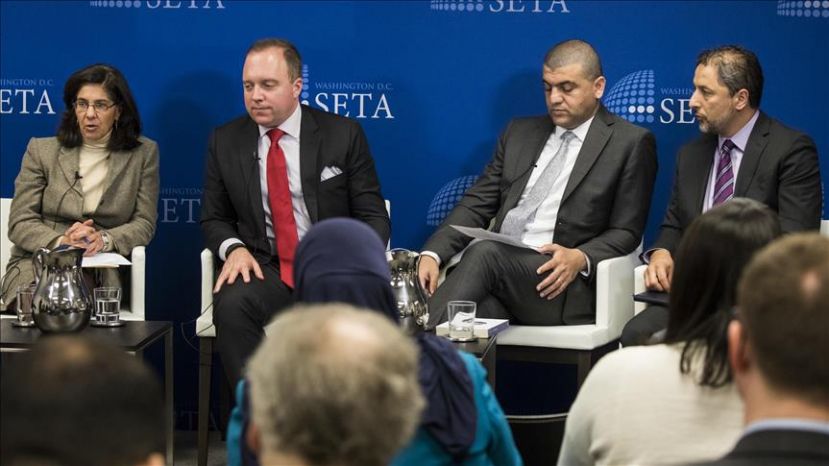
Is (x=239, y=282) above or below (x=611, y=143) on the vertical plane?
below

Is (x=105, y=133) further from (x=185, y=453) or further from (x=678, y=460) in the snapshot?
(x=678, y=460)

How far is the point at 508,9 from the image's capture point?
5.44 m

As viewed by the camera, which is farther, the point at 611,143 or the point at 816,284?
the point at 611,143

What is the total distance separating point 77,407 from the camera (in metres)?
1.34

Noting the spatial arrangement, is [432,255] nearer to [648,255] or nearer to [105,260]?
[648,255]

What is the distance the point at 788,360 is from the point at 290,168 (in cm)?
362

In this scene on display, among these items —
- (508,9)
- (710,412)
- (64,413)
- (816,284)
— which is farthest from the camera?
(508,9)

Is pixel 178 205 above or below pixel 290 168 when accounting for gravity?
below

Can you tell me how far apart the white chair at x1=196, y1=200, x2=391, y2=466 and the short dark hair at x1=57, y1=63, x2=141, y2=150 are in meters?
0.76

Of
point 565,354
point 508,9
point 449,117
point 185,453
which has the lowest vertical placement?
point 185,453

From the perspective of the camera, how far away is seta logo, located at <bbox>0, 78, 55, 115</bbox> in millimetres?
5707

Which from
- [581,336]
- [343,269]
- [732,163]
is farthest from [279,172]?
[343,269]

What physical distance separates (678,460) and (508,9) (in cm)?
350

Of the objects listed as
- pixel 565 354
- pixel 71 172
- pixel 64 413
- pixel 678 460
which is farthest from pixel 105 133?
pixel 64 413
